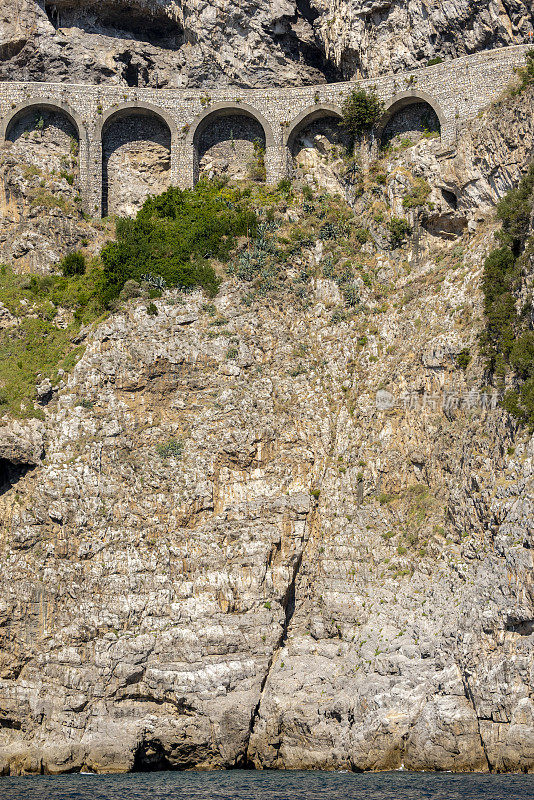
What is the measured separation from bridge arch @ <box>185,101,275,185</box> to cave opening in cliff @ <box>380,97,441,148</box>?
4867 mm

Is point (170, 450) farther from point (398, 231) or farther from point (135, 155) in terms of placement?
point (135, 155)

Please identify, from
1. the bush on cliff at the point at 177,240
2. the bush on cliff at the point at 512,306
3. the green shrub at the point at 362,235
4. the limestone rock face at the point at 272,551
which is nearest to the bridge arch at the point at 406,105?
the green shrub at the point at 362,235

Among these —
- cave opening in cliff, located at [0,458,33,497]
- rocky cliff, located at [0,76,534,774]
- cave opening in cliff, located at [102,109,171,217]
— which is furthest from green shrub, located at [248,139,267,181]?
cave opening in cliff, located at [0,458,33,497]

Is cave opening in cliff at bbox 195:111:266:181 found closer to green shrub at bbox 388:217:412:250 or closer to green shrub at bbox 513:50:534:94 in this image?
green shrub at bbox 388:217:412:250

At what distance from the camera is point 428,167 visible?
45438 mm

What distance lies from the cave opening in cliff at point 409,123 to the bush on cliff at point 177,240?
677 centimetres

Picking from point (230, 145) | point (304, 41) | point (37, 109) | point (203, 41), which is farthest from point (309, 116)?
point (37, 109)

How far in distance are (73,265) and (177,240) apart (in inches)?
172

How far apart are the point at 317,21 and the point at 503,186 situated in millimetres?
13188

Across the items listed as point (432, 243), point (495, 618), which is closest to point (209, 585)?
point (495, 618)

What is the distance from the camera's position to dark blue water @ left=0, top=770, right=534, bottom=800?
97.7 feet

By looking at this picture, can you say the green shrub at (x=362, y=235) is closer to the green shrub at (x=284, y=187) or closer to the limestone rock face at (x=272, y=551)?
the limestone rock face at (x=272, y=551)

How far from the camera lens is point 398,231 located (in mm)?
45375

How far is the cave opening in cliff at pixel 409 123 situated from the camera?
46.9 metres
